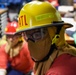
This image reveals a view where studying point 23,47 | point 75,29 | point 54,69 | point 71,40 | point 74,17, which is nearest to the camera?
point 54,69

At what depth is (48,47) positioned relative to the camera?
1199mm

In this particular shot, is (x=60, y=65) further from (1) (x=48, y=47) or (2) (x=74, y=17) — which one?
(2) (x=74, y=17)

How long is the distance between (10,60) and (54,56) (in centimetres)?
140

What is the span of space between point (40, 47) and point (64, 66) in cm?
17

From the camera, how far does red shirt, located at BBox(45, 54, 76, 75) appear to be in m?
1.07

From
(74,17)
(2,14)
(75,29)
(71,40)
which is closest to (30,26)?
(71,40)

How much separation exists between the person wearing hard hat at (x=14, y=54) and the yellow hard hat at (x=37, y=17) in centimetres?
108

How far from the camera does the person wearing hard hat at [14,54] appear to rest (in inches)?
92.8

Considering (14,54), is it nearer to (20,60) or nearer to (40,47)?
(20,60)

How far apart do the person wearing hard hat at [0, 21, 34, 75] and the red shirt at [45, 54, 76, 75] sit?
1195mm

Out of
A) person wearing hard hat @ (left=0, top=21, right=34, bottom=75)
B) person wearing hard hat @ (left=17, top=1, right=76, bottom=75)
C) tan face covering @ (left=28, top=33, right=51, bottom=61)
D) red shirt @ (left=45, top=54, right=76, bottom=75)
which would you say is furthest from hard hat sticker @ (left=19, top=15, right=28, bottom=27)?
person wearing hard hat @ (left=0, top=21, right=34, bottom=75)

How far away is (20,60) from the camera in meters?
2.49

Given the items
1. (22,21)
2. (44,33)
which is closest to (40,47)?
(44,33)

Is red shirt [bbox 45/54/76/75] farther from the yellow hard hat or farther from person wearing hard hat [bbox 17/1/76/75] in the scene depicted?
the yellow hard hat
